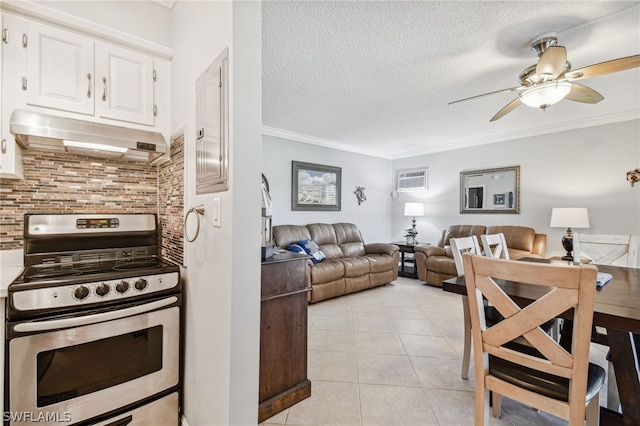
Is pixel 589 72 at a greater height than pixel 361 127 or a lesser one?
lesser

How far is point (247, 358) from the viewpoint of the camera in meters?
1.22

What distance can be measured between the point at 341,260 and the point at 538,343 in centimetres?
311

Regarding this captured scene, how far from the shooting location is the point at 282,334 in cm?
178

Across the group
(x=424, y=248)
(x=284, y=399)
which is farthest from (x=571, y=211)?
(x=284, y=399)

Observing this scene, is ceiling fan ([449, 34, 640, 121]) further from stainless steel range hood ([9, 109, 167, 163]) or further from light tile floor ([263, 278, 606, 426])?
stainless steel range hood ([9, 109, 167, 163])

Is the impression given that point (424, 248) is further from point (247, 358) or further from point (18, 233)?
point (18, 233)

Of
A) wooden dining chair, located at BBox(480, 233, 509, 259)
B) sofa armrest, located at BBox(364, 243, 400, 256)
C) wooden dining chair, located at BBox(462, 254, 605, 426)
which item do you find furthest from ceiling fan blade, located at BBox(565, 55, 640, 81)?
sofa armrest, located at BBox(364, 243, 400, 256)

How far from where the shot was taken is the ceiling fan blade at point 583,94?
82.0 inches

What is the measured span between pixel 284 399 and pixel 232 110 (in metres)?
1.73

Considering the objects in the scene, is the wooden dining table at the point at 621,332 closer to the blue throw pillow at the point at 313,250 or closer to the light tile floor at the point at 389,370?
the light tile floor at the point at 389,370

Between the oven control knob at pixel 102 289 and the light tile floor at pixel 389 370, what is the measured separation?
3.80 ft

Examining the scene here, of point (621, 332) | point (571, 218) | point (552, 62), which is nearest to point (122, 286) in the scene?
point (621, 332)

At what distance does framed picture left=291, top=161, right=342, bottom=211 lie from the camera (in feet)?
15.9

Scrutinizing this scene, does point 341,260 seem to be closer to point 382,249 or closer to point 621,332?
point 382,249
